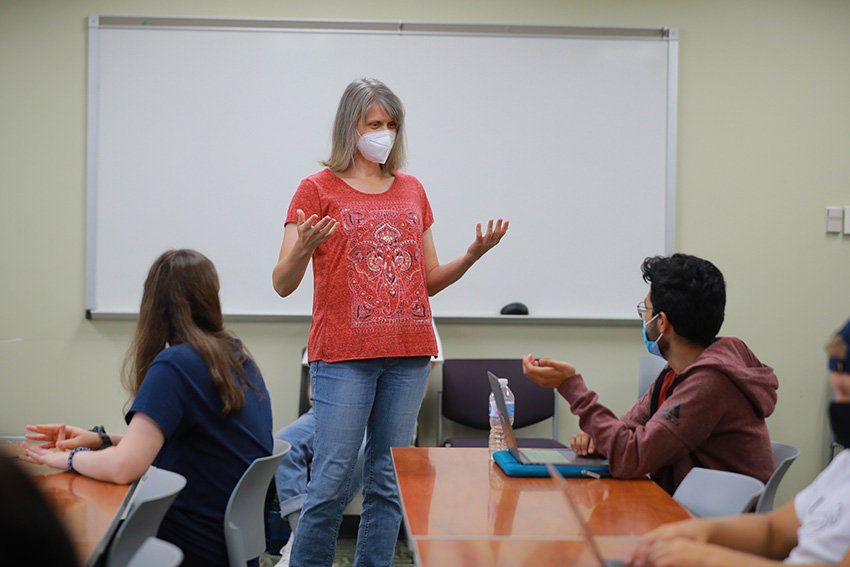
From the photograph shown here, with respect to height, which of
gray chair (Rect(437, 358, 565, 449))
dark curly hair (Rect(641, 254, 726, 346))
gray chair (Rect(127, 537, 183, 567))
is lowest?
gray chair (Rect(437, 358, 565, 449))

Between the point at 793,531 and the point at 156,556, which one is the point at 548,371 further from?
the point at 156,556

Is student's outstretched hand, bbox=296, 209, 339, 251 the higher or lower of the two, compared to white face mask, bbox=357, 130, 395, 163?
lower

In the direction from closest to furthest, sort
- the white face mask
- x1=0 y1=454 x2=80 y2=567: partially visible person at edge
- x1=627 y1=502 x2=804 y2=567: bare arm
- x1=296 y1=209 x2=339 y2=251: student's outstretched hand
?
x1=0 y1=454 x2=80 y2=567: partially visible person at edge < x1=627 y1=502 x2=804 y2=567: bare arm < x1=296 y1=209 x2=339 y2=251: student's outstretched hand < the white face mask

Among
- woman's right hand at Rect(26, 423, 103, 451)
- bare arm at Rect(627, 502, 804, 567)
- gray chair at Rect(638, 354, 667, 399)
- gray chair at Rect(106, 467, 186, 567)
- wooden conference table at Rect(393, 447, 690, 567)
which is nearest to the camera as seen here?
bare arm at Rect(627, 502, 804, 567)

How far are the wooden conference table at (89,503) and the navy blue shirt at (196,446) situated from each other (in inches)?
6.5

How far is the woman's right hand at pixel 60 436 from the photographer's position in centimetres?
173

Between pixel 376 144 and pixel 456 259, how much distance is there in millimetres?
438

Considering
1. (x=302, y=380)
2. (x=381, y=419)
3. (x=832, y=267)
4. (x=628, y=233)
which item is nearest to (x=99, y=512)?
(x=381, y=419)

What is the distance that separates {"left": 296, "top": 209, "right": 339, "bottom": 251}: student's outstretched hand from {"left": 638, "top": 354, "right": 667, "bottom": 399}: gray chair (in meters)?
2.18

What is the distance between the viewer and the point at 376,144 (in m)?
2.21

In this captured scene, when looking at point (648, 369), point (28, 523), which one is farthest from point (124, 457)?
point (648, 369)

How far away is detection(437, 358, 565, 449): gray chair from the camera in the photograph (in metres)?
3.63

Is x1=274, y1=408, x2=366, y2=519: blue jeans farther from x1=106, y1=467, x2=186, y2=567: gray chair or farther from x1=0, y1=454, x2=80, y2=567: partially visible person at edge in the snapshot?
x1=0, y1=454, x2=80, y2=567: partially visible person at edge

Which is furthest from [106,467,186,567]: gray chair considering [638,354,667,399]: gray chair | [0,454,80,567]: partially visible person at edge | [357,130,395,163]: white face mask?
[638,354,667,399]: gray chair
